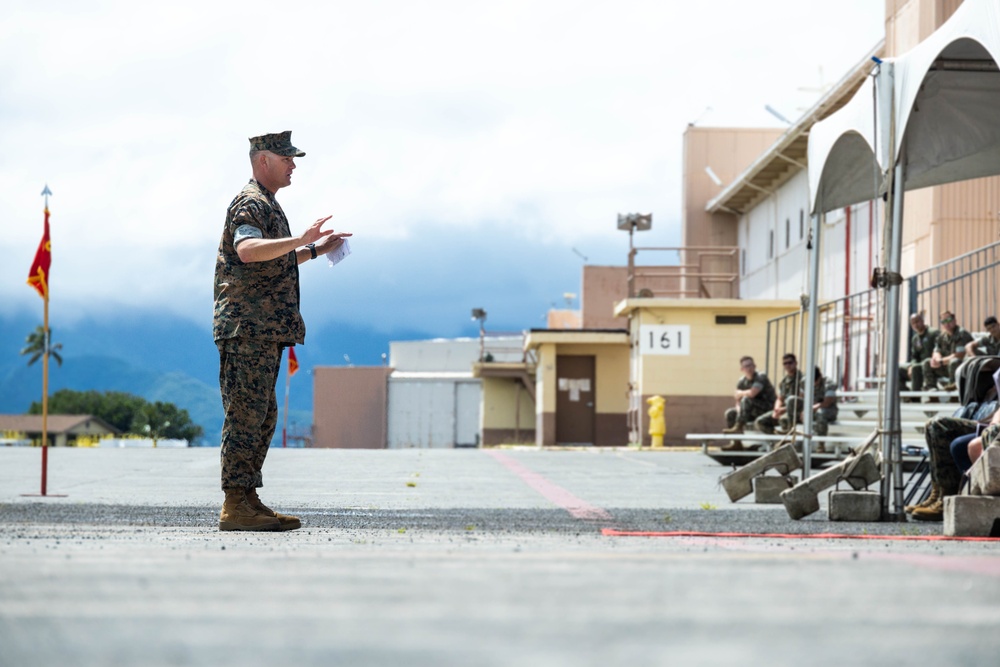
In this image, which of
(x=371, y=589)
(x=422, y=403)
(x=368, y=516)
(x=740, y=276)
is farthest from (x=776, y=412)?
(x=422, y=403)

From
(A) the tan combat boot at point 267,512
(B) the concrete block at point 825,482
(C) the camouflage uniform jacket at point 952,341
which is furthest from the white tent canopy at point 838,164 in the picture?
(A) the tan combat boot at point 267,512

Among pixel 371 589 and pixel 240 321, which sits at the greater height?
pixel 240 321

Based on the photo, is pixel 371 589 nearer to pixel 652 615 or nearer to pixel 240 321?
pixel 652 615

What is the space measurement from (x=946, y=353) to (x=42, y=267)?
30.8ft

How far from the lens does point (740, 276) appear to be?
3950 centimetres

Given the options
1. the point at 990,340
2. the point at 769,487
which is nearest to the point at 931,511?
the point at 769,487

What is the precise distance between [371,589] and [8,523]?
5432 mm

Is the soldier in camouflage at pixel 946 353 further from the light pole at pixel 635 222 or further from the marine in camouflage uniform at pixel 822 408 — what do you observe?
the light pole at pixel 635 222

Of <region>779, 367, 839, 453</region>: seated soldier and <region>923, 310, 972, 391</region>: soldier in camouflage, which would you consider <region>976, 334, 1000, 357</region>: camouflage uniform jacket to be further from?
<region>779, 367, 839, 453</region>: seated soldier

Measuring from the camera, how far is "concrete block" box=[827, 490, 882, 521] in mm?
8445

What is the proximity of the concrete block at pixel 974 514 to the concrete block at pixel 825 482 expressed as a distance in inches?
65.8

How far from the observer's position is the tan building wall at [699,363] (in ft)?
107

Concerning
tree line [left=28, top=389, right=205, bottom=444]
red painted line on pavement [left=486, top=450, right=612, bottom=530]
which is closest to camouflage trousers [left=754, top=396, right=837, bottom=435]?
red painted line on pavement [left=486, top=450, right=612, bottom=530]

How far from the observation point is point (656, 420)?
31.0 meters
